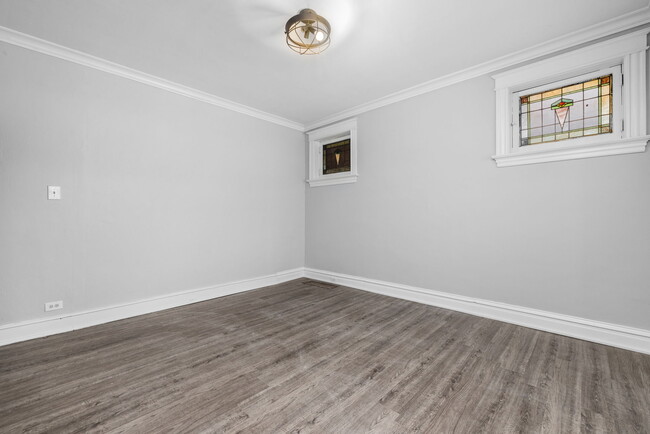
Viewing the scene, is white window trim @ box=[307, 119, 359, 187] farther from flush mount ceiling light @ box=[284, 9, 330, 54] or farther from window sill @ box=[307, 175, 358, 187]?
flush mount ceiling light @ box=[284, 9, 330, 54]

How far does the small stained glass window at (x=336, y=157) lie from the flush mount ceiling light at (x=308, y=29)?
2139mm

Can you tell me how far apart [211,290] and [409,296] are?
8.91 ft

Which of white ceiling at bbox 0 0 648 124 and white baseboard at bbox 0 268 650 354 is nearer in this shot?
white ceiling at bbox 0 0 648 124

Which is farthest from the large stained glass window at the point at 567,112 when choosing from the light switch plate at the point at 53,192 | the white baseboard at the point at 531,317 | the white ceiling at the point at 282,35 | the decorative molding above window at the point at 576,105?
the light switch plate at the point at 53,192

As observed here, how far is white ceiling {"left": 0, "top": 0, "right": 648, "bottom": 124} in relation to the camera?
214cm

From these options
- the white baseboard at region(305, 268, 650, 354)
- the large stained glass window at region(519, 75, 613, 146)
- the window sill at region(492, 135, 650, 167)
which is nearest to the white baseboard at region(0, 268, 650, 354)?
the white baseboard at region(305, 268, 650, 354)

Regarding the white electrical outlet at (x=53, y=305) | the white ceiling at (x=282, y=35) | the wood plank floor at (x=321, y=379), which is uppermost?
the white ceiling at (x=282, y=35)

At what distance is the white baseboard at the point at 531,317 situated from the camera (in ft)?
7.36

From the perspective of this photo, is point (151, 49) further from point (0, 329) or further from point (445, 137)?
point (445, 137)

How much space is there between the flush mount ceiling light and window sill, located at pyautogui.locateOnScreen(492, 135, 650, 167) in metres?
2.15

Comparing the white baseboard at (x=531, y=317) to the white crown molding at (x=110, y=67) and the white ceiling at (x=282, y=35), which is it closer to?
the white ceiling at (x=282, y=35)

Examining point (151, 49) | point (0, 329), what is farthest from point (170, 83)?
point (0, 329)

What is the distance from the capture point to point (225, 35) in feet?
8.10

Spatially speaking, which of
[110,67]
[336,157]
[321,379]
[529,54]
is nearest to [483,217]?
[529,54]
